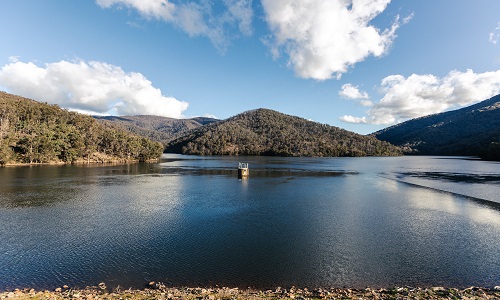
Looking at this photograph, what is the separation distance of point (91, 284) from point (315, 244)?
17.9m

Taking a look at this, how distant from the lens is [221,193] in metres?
55.0

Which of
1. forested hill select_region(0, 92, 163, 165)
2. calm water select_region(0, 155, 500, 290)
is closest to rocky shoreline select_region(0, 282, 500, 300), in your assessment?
calm water select_region(0, 155, 500, 290)

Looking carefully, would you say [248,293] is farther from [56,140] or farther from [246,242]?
[56,140]

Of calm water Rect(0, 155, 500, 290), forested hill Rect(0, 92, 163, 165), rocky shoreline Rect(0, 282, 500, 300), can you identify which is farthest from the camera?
forested hill Rect(0, 92, 163, 165)

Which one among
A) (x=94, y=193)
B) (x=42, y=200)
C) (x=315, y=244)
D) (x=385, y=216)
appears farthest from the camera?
(x=94, y=193)

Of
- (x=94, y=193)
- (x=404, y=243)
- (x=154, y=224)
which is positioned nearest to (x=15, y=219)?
(x=154, y=224)

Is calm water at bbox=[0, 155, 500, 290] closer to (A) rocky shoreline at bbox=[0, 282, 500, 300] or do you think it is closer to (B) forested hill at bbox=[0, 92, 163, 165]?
(A) rocky shoreline at bbox=[0, 282, 500, 300]

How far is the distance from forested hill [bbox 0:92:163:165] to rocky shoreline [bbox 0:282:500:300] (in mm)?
121359

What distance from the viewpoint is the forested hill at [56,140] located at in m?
117

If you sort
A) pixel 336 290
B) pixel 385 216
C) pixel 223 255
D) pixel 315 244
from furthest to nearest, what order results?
pixel 385 216, pixel 315 244, pixel 223 255, pixel 336 290

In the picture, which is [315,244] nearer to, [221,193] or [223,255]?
[223,255]

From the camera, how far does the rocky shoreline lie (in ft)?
49.8

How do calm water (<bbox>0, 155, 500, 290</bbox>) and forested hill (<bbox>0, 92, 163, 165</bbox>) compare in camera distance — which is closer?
calm water (<bbox>0, 155, 500, 290</bbox>)

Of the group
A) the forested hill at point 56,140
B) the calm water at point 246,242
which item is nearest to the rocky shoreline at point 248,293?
the calm water at point 246,242
